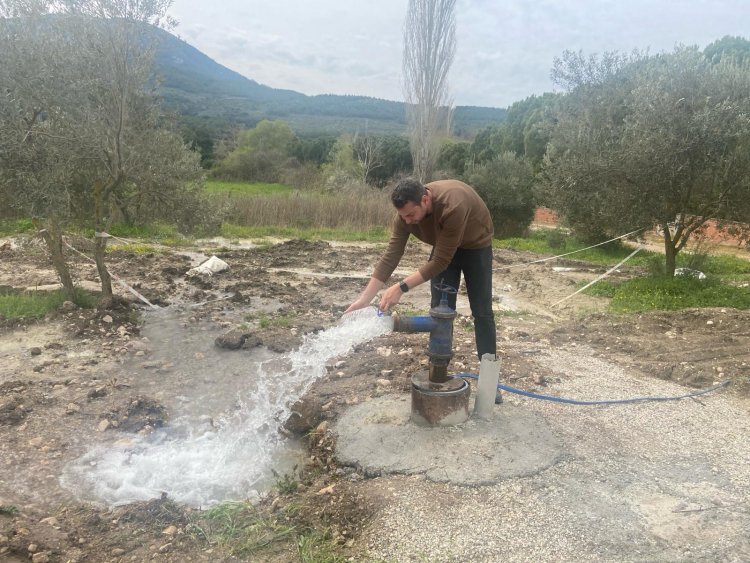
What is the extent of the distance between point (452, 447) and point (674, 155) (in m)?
7.53

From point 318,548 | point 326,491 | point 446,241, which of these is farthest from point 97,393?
point 446,241

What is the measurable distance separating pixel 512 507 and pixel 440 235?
1755 millimetres

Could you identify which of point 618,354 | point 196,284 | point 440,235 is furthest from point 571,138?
point 440,235

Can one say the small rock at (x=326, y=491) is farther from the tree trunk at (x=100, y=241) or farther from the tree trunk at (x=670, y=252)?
the tree trunk at (x=670, y=252)

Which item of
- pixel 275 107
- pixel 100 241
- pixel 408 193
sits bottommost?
pixel 100 241

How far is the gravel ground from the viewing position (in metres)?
2.84

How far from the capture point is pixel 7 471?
12.2 ft

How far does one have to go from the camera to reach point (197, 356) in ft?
21.1

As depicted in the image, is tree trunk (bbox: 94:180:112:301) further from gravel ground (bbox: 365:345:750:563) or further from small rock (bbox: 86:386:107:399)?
gravel ground (bbox: 365:345:750:563)

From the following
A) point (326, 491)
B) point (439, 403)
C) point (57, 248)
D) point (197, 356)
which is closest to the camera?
point (326, 491)

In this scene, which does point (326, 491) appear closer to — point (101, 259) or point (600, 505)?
point (600, 505)

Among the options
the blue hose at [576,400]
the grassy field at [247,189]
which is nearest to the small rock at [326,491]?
the blue hose at [576,400]

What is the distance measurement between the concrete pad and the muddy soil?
0.18m

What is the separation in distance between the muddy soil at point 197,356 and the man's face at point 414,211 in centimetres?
175
